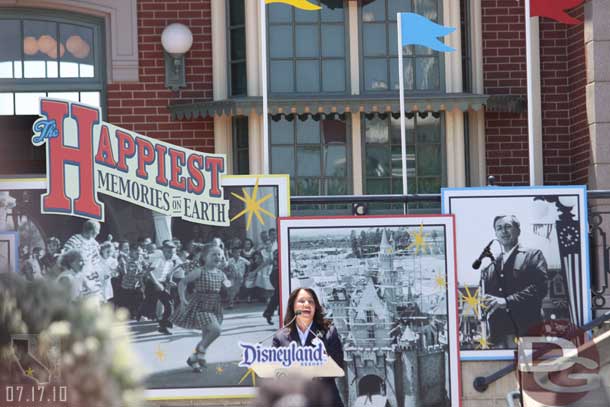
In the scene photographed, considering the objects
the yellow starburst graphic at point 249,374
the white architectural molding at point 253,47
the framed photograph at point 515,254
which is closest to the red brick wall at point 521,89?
the framed photograph at point 515,254

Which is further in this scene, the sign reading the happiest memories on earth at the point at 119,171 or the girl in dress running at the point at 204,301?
the girl in dress running at the point at 204,301

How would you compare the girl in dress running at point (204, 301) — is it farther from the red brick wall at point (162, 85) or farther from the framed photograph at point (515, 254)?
the red brick wall at point (162, 85)

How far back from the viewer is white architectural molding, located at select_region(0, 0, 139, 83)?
1117cm

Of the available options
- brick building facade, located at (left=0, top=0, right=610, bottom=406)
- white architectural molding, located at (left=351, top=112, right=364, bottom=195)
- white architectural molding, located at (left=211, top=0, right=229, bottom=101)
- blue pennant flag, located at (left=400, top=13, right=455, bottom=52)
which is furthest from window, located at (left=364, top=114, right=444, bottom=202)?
blue pennant flag, located at (left=400, top=13, right=455, bottom=52)

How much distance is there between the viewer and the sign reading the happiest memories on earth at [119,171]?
8.69 metres

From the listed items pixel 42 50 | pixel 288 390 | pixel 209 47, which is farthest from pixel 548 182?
pixel 288 390

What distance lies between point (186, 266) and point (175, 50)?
3.20 meters

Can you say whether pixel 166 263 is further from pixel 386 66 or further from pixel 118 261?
pixel 386 66

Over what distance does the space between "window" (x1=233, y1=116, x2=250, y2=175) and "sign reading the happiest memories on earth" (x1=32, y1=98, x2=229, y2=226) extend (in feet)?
7.72

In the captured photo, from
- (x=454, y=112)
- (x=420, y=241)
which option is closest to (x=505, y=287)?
(x=420, y=241)

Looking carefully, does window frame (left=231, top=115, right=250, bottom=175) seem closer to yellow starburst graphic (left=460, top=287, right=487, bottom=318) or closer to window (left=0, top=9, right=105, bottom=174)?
window (left=0, top=9, right=105, bottom=174)

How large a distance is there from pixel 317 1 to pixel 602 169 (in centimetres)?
375

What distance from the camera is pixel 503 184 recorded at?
1149cm

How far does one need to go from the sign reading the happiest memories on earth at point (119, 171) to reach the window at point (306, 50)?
256 centimetres
